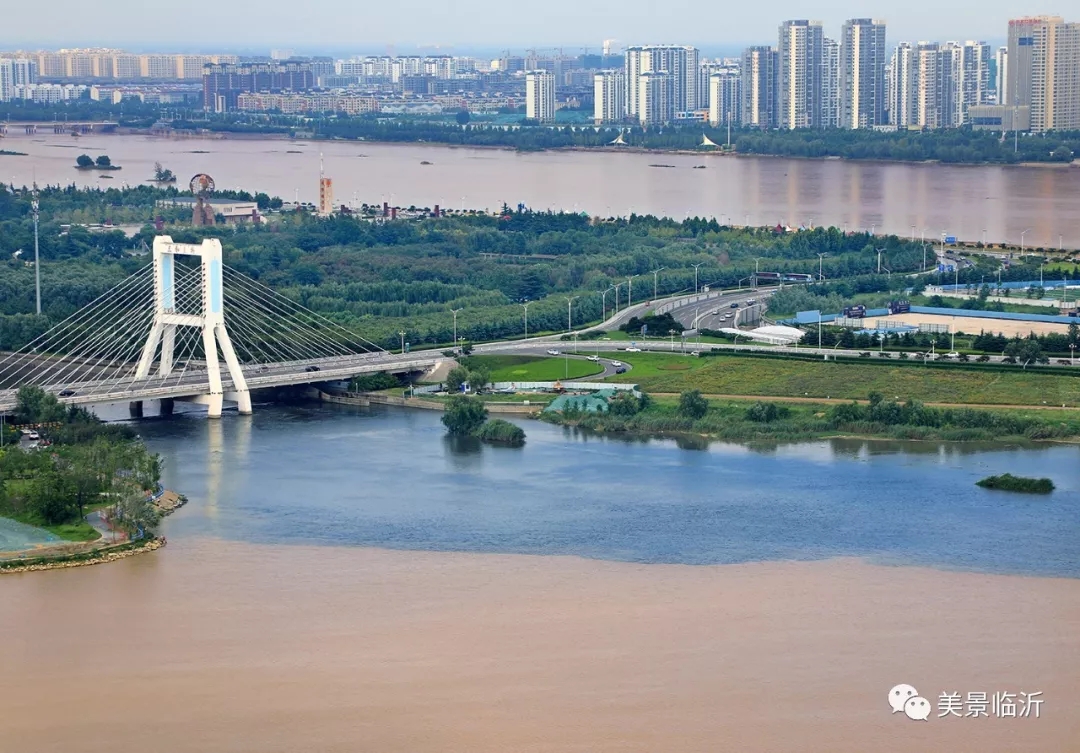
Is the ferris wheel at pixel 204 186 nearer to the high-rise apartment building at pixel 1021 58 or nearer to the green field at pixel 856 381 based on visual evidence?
the green field at pixel 856 381

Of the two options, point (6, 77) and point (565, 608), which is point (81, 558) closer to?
point (565, 608)

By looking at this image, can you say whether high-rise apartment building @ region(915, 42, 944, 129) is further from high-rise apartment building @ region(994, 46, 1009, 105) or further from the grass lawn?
the grass lawn

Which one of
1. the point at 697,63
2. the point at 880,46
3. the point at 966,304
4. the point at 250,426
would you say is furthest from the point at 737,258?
the point at 697,63

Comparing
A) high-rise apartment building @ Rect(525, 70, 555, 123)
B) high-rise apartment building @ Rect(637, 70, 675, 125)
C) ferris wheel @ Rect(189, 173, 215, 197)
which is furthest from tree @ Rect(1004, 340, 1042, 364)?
high-rise apartment building @ Rect(525, 70, 555, 123)

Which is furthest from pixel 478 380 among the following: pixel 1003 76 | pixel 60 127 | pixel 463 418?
pixel 60 127

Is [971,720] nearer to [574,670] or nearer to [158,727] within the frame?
[574,670]

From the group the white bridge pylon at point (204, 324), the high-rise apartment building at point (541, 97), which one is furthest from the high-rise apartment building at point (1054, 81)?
the white bridge pylon at point (204, 324)

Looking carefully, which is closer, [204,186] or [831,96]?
[204,186]

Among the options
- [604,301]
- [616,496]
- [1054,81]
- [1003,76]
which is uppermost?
[1003,76]
